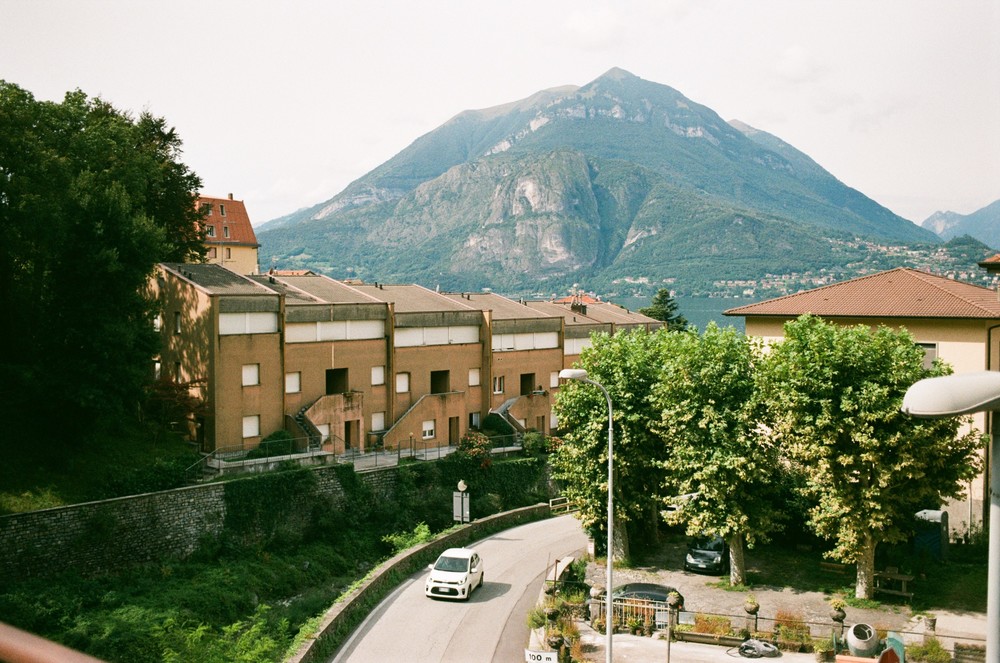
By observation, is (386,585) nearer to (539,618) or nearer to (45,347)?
(539,618)

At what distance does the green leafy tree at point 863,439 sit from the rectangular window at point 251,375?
92.7 feet

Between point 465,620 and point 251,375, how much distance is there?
2098 cm

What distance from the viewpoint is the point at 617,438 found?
36688mm

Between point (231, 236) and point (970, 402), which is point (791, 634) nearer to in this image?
point (970, 402)

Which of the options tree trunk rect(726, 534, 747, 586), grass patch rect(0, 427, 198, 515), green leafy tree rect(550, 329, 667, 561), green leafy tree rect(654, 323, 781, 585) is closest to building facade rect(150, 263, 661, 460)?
grass patch rect(0, 427, 198, 515)

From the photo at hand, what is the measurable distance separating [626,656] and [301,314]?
29.1m

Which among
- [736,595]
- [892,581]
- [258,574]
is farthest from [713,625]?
[258,574]

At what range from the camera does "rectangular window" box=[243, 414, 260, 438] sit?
4444cm

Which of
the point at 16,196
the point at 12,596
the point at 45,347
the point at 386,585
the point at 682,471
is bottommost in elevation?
Result: the point at 386,585

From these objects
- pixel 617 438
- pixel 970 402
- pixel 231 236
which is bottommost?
pixel 617 438

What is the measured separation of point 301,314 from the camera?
155 feet

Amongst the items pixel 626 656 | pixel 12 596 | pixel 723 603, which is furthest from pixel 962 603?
pixel 12 596

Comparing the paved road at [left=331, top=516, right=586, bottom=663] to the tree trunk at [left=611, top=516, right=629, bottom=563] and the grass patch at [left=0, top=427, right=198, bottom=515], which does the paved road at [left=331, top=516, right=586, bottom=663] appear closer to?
the tree trunk at [left=611, top=516, right=629, bottom=563]

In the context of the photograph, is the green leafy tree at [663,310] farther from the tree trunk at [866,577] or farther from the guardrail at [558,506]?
the tree trunk at [866,577]
